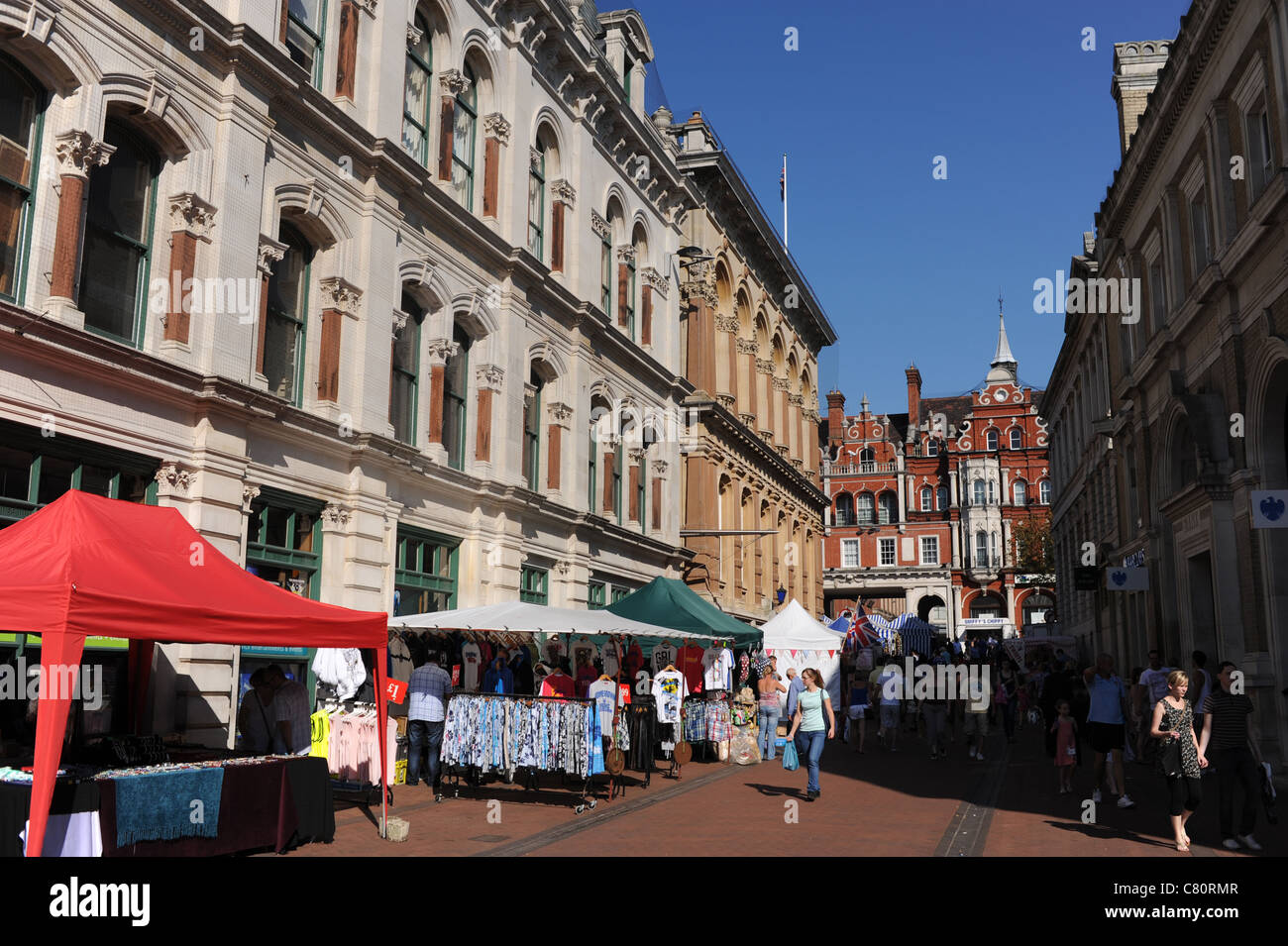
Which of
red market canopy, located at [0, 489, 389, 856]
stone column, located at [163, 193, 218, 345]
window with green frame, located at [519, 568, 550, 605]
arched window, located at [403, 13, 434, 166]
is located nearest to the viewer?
red market canopy, located at [0, 489, 389, 856]

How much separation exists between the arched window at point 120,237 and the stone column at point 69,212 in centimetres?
52

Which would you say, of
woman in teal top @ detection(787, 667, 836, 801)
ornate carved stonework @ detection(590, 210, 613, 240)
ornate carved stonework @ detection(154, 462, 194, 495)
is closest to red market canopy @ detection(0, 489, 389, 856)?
ornate carved stonework @ detection(154, 462, 194, 495)

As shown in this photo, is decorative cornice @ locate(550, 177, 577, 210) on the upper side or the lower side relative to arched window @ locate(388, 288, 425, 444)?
upper

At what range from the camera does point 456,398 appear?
23.1 meters

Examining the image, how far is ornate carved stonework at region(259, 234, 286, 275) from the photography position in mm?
16922

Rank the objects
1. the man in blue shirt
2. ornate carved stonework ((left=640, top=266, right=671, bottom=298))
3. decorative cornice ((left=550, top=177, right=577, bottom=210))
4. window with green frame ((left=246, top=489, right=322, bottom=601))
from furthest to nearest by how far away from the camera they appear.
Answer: ornate carved stonework ((left=640, top=266, right=671, bottom=298)) → decorative cornice ((left=550, top=177, right=577, bottom=210)) → window with green frame ((left=246, top=489, right=322, bottom=601)) → the man in blue shirt

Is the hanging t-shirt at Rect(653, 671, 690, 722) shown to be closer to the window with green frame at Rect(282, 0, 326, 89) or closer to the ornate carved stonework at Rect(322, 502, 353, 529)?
the ornate carved stonework at Rect(322, 502, 353, 529)

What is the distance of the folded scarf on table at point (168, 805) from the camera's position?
30.7 feet

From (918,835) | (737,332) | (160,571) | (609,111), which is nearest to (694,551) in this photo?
(737,332)

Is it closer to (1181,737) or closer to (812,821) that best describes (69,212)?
(812,821)

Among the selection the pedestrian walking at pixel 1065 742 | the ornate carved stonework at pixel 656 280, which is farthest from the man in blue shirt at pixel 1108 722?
the ornate carved stonework at pixel 656 280

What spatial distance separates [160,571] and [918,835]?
8162mm

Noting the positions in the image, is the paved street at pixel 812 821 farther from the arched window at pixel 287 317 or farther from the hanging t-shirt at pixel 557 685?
the arched window at pixel 287 317

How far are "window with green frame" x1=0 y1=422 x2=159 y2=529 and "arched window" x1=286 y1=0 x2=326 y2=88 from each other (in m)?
7.53
